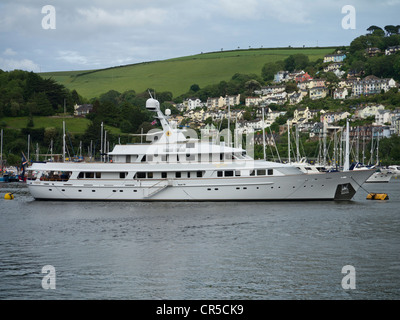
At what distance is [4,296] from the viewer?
22281mm

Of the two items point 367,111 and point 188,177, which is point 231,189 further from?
point 367,111

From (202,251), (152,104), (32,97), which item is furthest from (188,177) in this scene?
(32,97)

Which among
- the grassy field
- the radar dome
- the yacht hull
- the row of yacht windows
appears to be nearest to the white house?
the grassy field

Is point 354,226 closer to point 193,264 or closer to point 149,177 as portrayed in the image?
point 193,264

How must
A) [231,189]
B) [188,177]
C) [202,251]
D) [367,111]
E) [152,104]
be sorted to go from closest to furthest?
[202,251]
[231,189]
[188,177]
[152,104]
[367,111]

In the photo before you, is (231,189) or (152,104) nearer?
(231,189)

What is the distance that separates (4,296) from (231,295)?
8911 mm

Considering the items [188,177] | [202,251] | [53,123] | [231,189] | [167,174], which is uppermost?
[53,123]

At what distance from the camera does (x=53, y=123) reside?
483 ft

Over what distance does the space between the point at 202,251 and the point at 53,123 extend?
4863 inches

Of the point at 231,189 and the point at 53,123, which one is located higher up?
the point at 53,123

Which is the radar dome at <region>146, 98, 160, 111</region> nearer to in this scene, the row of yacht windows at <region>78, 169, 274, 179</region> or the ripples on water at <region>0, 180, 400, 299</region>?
the row of yacht windows at <region>78, 169, 274, 179</region>

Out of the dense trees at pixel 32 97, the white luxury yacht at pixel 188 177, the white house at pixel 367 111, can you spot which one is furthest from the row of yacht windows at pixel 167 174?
the white house at pixel 367 111
